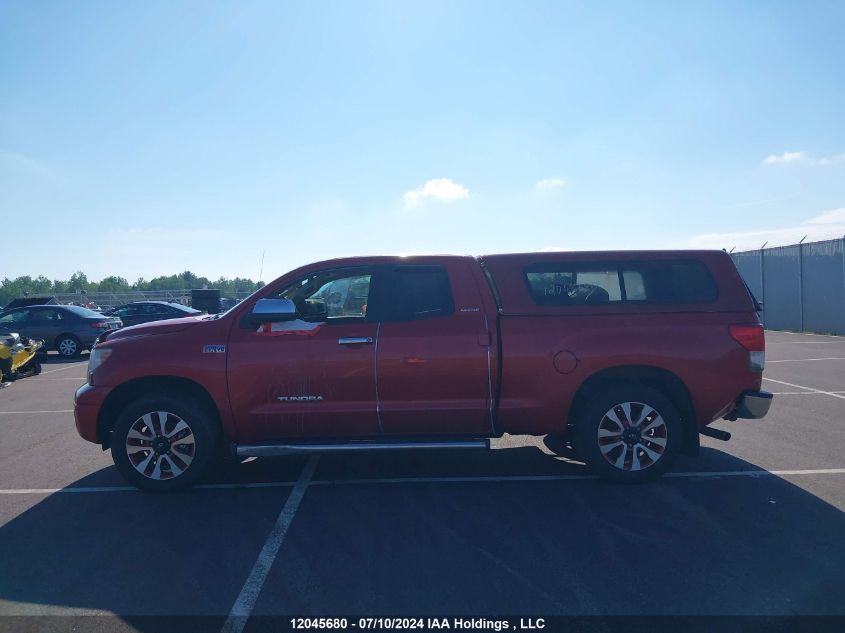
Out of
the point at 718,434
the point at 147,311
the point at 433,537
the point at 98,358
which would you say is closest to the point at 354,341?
the point at 433,537

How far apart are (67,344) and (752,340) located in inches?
747

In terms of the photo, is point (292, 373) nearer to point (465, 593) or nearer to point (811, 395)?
point (465, 593)

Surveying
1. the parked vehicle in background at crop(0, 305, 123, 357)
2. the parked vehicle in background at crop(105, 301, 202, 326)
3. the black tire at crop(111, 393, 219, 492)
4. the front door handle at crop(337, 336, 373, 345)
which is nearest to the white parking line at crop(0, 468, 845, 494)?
the black tire at crop(111, 393, 219, 492)

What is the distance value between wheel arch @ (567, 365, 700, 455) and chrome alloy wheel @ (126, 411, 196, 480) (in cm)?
345

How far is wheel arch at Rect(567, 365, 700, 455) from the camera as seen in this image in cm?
539

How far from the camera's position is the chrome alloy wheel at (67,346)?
720 inches

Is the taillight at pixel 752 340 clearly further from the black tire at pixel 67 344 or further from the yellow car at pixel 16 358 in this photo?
the black tire at pixel 67 344

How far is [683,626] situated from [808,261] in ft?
72.0

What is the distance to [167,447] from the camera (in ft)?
17.5

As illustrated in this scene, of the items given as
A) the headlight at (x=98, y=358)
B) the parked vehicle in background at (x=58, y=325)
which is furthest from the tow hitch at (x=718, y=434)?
the parked vehicle in background at (x=58, y=325)

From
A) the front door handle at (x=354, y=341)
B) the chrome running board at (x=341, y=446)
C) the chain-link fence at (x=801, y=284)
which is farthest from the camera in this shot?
the chain-link fence at (x=801, y=284)

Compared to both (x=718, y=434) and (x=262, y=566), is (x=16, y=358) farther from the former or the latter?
(x=718, y=434)

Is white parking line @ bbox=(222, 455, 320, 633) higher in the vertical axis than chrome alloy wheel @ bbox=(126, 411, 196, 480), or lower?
lower

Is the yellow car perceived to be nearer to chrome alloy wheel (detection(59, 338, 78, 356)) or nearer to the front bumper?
chrome alloy wheel (detection(59, 338, 78, 356))
